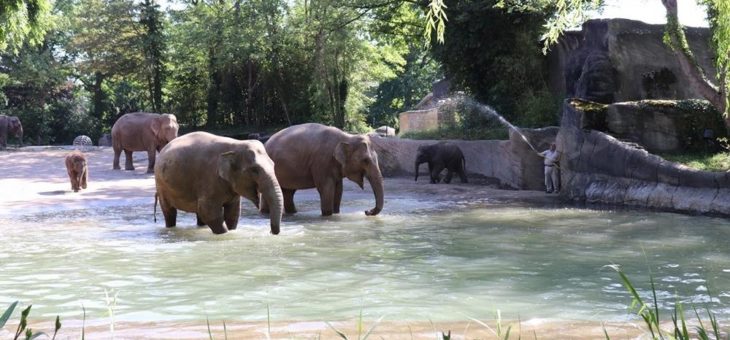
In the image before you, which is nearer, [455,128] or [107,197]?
[107,197]

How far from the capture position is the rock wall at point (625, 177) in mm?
12492

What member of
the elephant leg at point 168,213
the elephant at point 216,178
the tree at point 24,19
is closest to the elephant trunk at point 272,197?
the elephant at point 216,178

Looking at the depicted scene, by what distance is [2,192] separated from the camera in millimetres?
18359

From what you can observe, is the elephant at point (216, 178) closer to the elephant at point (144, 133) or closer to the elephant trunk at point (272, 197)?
the elephant trunk at point (272, 197)

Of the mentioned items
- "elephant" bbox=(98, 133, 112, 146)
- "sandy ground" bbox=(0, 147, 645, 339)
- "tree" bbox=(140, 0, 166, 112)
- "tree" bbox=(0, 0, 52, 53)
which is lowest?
"sandy ground" bbox=(0, 147, 645, 339)

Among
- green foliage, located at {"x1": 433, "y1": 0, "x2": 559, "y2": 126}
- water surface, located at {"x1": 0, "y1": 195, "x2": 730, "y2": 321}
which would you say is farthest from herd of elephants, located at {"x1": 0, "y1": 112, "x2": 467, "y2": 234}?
green foliage, located at {"x1": 433, "y1": 0, "x2": 559, "y2": 126}

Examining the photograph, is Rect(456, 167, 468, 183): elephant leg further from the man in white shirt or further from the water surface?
the water surface

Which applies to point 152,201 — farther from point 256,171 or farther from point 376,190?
point 256,171

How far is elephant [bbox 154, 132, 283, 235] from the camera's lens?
33.1 ft

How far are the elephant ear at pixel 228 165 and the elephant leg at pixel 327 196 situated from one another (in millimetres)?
2918

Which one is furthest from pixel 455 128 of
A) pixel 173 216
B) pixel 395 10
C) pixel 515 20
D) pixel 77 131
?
pixel 77 131

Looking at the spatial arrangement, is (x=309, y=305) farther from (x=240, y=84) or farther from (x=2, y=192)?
(x=240, y=84)

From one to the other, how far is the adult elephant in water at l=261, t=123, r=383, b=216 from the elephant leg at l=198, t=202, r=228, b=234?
8.93ft

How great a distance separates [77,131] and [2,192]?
27.7m
